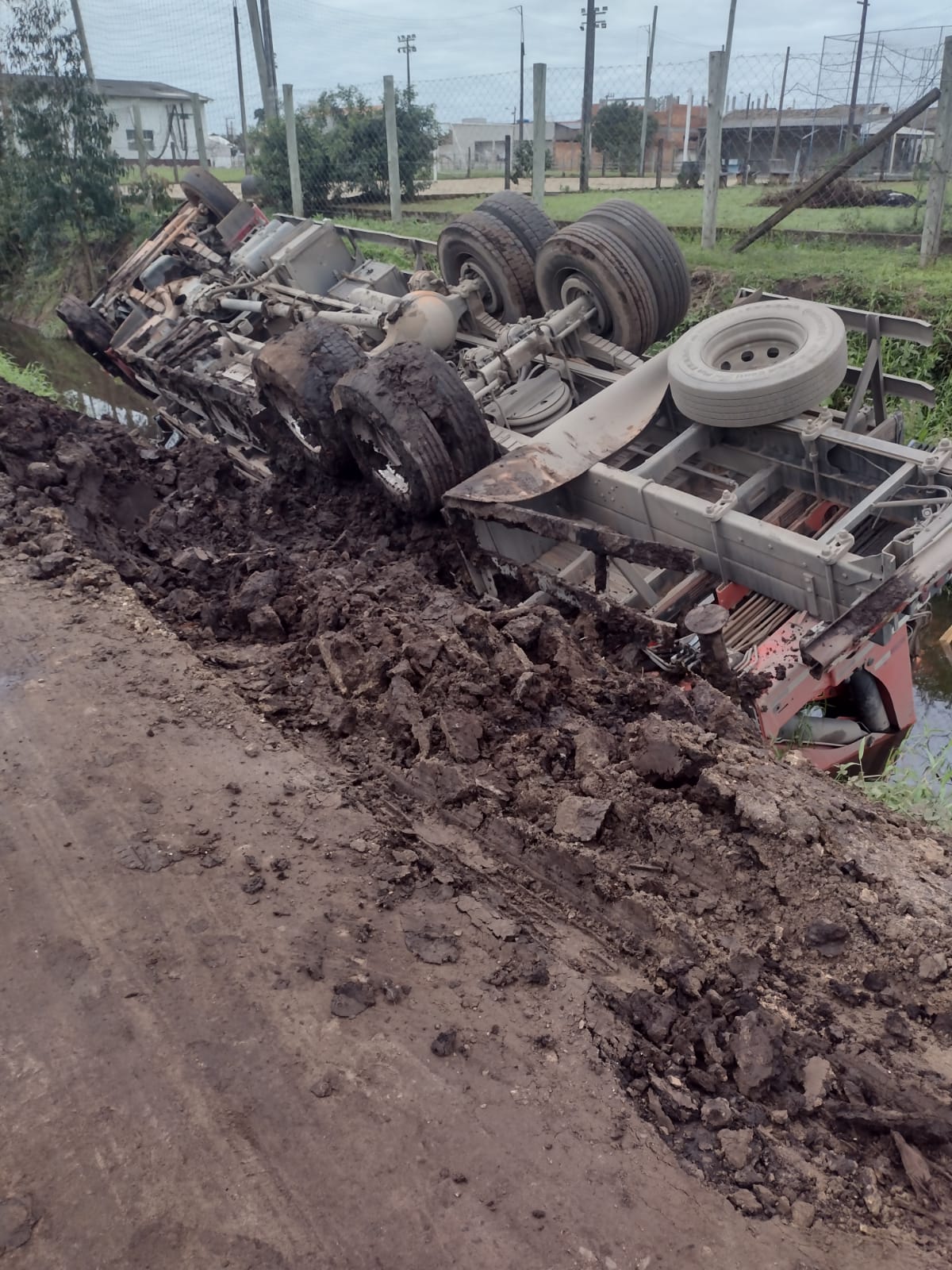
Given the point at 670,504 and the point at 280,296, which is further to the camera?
the point at 280,296

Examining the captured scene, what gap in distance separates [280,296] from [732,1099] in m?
7.48

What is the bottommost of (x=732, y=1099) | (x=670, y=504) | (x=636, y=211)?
(x=732, y=1099)

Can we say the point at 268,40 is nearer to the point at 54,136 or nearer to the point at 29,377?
the point at 54,136

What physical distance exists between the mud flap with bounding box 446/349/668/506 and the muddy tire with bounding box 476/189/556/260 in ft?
6.59

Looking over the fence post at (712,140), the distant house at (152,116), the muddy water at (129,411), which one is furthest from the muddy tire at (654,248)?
the distant house at (152,116)

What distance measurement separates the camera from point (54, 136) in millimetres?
14422

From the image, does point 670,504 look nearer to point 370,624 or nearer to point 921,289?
point 370,624

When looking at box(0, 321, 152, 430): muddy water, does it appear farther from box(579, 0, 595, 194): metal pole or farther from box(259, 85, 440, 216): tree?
box(579, 0, 595, 194): metal pole

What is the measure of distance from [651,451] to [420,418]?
4.55 feet

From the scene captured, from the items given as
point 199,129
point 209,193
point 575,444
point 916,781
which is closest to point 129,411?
point 209,193

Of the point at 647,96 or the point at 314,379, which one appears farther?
the point at 647,96

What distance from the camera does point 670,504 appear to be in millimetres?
4535

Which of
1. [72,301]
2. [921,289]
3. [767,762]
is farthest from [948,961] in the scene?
[72,301]

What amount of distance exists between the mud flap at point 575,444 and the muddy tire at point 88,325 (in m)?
6.16
